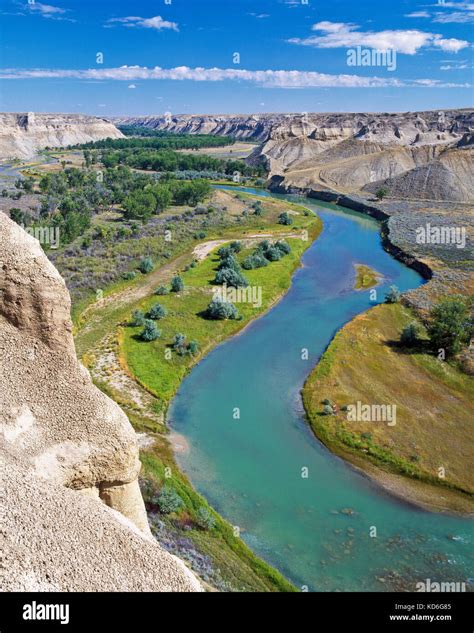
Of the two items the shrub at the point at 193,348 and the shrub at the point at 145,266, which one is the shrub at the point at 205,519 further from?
the shrub at the point at 145,266

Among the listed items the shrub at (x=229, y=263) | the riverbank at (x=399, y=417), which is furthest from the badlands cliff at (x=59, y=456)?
the shrub at (x=229, y=263)

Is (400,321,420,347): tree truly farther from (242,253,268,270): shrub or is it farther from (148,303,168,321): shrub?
(242,253,268,270): shrub

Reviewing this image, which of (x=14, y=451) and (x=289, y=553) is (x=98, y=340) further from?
(x=14, y=451)

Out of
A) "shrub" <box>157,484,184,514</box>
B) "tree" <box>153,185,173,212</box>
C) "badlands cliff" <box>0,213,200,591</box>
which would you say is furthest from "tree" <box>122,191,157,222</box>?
"badlands cliff" <box>0,213,200,591</box>

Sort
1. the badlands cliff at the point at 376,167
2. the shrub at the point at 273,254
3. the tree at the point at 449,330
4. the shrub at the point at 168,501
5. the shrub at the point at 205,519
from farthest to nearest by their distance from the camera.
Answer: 1. the badlands cliff at the point at 376,167
2. the shrub at the point at 273,254
3. the tree at the point at 449,330
4. the shrub at the point at 168,501
5. the shrub at the point at 205,519

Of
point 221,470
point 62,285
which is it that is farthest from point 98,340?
point 62,285

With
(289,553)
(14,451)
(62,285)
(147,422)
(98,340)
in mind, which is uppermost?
(62,285)

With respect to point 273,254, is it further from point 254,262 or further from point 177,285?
point 177,285
